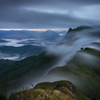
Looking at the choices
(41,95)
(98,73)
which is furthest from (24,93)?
(98,73)

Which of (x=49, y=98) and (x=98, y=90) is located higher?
(x=49, y=98)

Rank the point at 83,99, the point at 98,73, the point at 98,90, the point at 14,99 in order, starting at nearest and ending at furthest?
the point at 14,99, the point at 83,99, the point at 98,90, the point at 98,73

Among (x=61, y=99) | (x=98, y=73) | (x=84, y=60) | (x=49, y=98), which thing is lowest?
(x=98, y=73)

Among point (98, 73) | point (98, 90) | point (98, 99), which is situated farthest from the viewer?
point (98, 73)

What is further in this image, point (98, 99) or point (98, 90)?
point (98, 90)

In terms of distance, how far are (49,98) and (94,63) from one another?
102571 mm

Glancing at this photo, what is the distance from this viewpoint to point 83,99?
135 ft

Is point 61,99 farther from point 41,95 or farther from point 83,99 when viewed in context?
point 83,99

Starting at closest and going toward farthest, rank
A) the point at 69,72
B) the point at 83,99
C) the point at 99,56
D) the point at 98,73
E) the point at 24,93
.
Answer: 1. the point at 24,93
2. the point at 83,99
3. the point at 69,72
4. the point at 98,73
5. the point at 99,56

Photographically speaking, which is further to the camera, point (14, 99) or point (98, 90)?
point (98, 90)

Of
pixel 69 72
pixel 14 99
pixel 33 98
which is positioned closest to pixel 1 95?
pixel 14 99

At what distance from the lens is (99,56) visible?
136 metres

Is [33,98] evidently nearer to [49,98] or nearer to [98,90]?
[49,98]

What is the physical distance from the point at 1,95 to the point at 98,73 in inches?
3843
